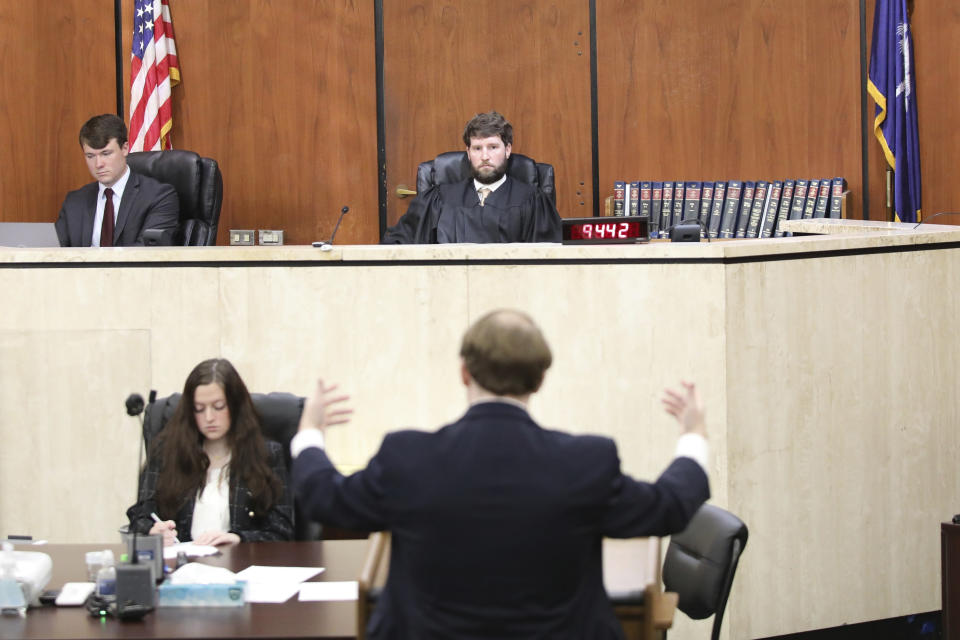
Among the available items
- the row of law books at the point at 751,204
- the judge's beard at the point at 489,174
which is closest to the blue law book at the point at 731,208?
the row of law books at the point at 751,204

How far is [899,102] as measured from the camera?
23.1ft

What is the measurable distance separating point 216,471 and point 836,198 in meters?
4.64

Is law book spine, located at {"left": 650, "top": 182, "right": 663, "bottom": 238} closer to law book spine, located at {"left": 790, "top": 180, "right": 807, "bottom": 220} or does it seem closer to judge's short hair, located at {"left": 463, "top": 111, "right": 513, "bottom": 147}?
law book spine, located at {"left": 790, "top": 180, "right": 807, "bottom": 220}

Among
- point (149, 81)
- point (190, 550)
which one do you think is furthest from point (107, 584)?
point (149, 81)

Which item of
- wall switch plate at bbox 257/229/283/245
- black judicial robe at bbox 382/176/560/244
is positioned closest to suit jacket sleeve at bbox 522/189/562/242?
black judicial robe at bbox 382/176/560/244

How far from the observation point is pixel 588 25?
296 inches

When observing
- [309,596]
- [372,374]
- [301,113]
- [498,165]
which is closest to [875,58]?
[498,165]

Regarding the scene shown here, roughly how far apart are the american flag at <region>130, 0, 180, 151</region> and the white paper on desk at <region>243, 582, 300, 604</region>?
493cm

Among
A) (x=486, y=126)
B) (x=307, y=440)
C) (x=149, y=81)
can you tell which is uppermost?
(x=149, y=81)

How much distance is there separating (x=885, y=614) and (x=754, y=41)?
13.5 ft

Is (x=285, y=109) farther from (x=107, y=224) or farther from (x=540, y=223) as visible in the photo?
(x=540, y=223)

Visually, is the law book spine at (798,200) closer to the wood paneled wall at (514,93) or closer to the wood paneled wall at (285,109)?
the wood paneled wall at (514,93)

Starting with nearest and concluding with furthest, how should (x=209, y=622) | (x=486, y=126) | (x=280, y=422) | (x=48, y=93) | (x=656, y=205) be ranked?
(x=209, y=622) < (x=280, y=422) < (x=486, y=126) < (x=48, y=93) < (x=656, y=205)

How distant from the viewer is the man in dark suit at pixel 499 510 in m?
1.98
